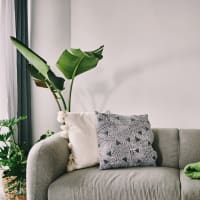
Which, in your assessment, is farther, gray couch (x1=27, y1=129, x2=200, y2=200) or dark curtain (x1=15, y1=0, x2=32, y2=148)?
dark curtain (x1=15, y1=0, x2=32, y2=148)

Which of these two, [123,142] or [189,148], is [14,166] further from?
[189,148]

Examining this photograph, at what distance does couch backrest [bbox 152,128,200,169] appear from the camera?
8.40 ft

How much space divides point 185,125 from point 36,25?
176 centimetres

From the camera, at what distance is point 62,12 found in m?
3.46

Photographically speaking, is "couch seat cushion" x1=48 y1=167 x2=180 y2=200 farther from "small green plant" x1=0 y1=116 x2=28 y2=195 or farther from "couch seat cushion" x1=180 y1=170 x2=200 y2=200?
"small green plant" x1=0 y1=116 x2=28 y2=195

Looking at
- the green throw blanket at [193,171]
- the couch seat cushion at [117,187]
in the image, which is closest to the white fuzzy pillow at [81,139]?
the couch seat cushion at [117,187]

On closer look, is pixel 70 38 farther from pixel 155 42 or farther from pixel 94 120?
pixel 94 120

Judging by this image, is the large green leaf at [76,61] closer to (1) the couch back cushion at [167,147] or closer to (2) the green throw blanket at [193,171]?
(1) the couch back cushion at [167,147]

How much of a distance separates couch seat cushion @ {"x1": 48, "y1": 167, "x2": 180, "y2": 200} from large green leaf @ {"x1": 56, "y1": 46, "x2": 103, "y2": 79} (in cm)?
97

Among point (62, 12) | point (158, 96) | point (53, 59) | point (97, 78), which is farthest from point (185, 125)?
point (62, 12)

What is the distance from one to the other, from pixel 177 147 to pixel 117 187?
0.73 m

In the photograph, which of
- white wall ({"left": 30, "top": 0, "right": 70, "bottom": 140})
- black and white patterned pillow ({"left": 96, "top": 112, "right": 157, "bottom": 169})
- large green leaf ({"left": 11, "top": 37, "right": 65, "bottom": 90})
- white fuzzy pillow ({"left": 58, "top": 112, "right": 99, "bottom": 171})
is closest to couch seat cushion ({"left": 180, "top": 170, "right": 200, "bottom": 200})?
black and white patterned pillow ({"left": 96, "top": 112, "right": 157, "bottom": 169})

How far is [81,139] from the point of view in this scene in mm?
2480

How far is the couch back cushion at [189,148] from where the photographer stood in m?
2.55
